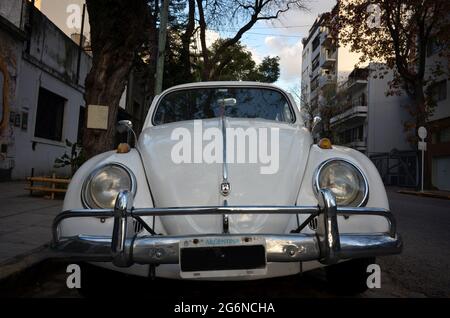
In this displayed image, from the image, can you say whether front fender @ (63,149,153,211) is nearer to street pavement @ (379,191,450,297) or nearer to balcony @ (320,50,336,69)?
street pavement @ (379,191,450,297)

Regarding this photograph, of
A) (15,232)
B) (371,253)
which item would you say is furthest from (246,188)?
(15,232)

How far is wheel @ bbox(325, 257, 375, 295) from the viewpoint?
3.03 meters

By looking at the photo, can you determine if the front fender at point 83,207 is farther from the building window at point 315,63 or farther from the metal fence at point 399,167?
the building window at point 315,63

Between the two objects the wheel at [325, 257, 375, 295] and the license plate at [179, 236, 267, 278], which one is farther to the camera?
the wheel at [325, 257, 375, 295]

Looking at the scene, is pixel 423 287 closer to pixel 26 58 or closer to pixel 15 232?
pixel 15 232

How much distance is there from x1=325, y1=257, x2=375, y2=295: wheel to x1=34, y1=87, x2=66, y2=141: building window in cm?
1209

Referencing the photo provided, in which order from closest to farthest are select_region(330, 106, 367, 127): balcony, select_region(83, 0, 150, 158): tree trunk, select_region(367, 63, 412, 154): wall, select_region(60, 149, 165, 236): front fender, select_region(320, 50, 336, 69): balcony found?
select_region(60, 149, 165, 236): front fender < select_region(83, 0, 150, 158): tree trunk < select_region(367, 63, 412, 154): wall < select_region(330, 106, 367, 127): balcony < select_region(320, 50, 336, 69): balcony

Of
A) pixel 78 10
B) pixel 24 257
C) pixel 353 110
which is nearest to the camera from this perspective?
pixel 24 257

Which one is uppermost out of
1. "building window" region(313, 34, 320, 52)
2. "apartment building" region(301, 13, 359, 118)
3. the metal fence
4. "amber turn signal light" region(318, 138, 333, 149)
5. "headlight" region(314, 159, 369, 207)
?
Answer: "building window" region(313, 34, 320, 52)

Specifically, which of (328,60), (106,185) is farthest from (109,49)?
(328,60)

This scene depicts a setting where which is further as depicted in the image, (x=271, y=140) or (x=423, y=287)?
(x=423, y=287)

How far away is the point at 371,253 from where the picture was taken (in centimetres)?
244

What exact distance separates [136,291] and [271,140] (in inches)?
63.5

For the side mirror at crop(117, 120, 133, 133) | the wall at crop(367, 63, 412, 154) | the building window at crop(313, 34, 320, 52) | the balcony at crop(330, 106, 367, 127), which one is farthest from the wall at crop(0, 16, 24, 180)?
the building window at crop(313, 34, 320, 52)
